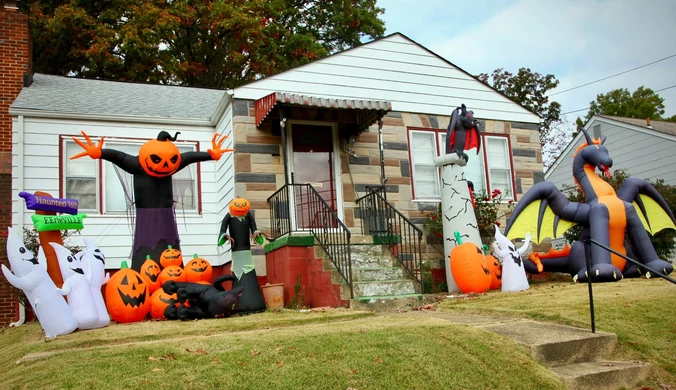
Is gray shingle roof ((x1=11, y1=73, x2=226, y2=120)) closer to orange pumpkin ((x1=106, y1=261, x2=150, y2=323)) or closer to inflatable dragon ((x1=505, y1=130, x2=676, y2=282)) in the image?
orange pumpkin ((x1=106, y1=261, x2=150, y2=323))

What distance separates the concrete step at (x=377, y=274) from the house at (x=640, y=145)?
11.4 metres

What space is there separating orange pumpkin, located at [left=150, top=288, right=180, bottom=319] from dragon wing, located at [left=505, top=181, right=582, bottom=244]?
18.5 feet

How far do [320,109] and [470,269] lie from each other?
3909 mm

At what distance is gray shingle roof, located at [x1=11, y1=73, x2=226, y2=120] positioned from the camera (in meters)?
11.8

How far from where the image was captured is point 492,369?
5.28 metres

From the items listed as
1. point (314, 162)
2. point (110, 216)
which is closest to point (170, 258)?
point (110, 216)

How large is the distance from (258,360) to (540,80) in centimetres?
2747

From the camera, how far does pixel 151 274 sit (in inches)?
347

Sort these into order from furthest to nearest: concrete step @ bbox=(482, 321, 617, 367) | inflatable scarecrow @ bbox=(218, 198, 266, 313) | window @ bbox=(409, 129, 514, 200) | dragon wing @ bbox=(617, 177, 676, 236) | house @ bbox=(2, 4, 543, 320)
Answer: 1. window @ bbox=(409, 129, 514, 200)
2. house @ bbox=(2, 4, 543, 320)
3. dragon wing @ bbox=(617, 177, 676, 236)
4. inflatable scarecrow @ bbox=(218, 198, 266, 313)
5. concrete step @ bbox=(482, 321, 617, 367)

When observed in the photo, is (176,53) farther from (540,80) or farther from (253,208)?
(540,80)

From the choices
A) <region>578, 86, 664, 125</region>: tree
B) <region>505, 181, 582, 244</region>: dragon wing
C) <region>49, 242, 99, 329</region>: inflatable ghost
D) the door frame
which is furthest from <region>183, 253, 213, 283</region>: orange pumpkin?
<region>578, 86, 664, 125</region>: tree

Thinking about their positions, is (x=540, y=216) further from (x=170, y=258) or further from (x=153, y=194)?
(x=153, y=194)

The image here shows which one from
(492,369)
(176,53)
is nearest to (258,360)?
(492,369)

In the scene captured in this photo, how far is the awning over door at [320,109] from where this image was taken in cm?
1031
